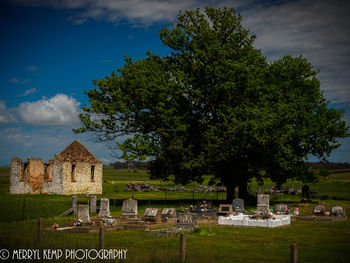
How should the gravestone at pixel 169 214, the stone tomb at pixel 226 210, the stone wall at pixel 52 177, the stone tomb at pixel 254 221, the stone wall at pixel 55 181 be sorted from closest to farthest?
the stone tomb at pixel 254 221 → the gravestone at pixel 169 214 → the stone tomb at pixel 226 210 → the stone wall at pixel 55 181 → the stone wall at pixel 52 177

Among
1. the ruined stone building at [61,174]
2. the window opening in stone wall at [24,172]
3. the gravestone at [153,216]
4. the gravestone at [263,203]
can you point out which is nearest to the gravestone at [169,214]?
the gravestone at [153,216]

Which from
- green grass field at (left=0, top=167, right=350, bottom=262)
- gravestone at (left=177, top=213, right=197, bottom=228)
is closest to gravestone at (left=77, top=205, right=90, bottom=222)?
green grass field at (left=0, top=167, right=350, bottom=262)

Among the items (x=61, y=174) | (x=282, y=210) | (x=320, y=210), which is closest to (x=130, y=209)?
(x=282, y=210)

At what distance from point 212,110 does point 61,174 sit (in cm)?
2234

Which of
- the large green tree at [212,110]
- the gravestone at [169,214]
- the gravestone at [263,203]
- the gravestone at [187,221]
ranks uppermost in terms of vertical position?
the large green tree at [212,110]

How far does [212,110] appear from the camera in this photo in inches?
1473

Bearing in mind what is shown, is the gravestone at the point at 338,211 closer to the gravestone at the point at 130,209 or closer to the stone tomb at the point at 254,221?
the stone tomb at the point at 254,221

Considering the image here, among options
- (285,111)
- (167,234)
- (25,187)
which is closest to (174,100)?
(285,111)

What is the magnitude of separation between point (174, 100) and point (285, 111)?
30.2 feet

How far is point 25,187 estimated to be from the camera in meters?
52.0

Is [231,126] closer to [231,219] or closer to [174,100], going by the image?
[174,100]

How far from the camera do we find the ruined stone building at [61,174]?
166 ft

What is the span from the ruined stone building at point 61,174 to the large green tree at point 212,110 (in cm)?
1634

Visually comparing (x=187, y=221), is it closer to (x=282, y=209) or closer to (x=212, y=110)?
(x=282, y=209)
